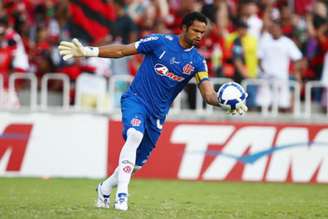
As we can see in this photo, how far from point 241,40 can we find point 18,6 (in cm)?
526

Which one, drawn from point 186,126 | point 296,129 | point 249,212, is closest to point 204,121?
point 186,126

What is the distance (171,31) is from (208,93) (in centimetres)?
987

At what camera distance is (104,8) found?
22.6 meters

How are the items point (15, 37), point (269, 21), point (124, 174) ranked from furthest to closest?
point (269, 21)
point (15, 37)
point (124, 174)

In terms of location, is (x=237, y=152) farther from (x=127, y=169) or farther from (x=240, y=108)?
(x=240, y=108)

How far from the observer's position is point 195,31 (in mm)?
12273

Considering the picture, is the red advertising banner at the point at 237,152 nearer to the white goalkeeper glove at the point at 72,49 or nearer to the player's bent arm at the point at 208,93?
the player's bent arm at the point at 208,93

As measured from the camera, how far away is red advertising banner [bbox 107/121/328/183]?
2062 cm

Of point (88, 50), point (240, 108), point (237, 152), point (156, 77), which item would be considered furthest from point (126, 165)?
point (237, 152)

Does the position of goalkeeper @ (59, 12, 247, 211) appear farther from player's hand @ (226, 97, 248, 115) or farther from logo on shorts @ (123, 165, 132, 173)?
player's hand @ (226, 97, 248, 115)

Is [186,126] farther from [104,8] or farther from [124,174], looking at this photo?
[124,174]

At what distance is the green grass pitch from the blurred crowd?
2.80m

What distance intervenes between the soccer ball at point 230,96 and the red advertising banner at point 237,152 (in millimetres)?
8846

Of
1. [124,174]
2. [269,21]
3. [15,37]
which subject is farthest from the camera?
[269,21]
